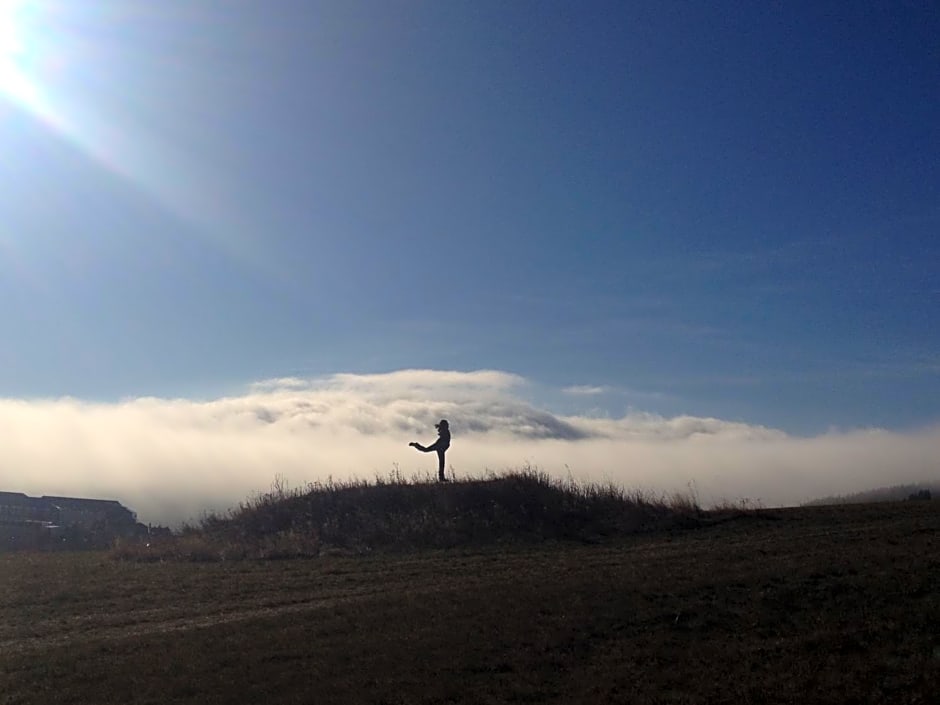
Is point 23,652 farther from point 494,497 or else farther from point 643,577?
point 494,497

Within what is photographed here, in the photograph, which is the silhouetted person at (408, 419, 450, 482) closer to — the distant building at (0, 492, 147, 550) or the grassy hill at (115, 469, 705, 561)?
the grassy hill at (115, 469, 705, 561)

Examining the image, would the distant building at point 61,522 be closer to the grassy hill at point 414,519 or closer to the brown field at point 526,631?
the grassy hill at point 414,519

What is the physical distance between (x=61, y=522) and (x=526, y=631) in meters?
30.9

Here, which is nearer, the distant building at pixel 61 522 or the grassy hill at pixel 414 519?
the grassy hill at pixel 414 519

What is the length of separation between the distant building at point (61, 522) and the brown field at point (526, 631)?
12.7m

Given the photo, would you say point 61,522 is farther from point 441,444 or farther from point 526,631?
point 526,631

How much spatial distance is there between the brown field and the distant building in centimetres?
1274

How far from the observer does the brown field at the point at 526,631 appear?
33.3 ft

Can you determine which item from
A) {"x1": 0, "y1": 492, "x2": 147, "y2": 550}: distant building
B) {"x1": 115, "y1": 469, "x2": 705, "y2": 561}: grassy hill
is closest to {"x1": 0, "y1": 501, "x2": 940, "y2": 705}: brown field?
{"x1": 115, "y1": 469, "x2": 705, "y2": 561}: grassy hill

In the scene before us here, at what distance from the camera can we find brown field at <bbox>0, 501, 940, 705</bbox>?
1016 centimetres

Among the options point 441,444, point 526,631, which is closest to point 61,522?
point 441,444

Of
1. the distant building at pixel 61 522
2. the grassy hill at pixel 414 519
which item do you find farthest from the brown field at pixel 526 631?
the distant building at pixel 61 522

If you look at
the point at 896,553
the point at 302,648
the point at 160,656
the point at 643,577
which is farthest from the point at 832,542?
the point at 160,656

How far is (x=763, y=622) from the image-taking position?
1188cm
